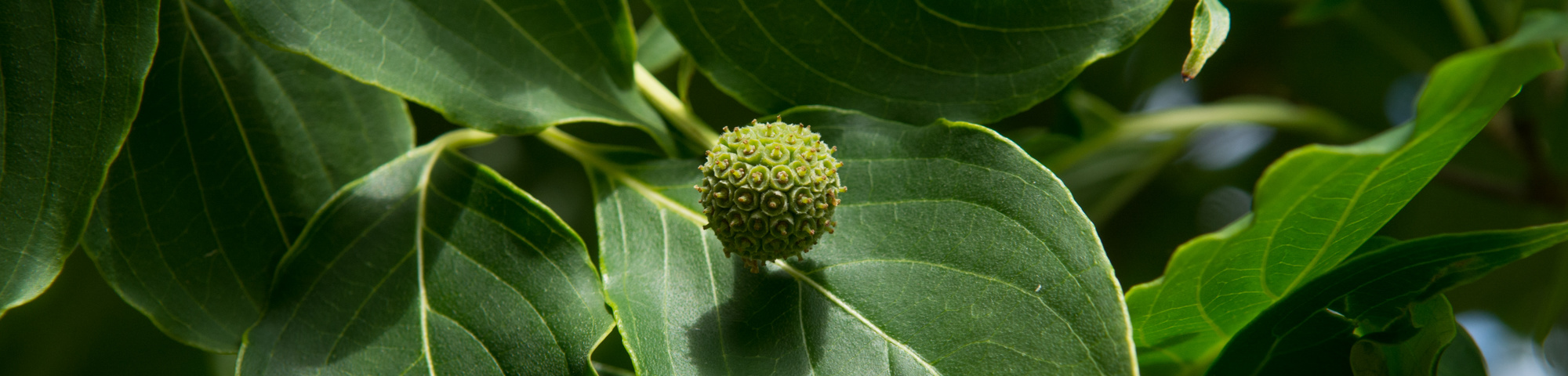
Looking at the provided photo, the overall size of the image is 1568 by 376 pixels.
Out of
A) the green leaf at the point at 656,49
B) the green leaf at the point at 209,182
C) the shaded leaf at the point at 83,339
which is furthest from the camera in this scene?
the shaded leaf at the point at 83,339

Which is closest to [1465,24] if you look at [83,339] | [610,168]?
[610,168]

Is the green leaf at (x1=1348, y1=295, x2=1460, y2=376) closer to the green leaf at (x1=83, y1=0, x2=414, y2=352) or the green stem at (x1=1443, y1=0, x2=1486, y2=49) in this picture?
the green leaf at (x1=83, y1=0, x2=414, y2=352)

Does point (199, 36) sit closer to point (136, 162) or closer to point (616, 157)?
point (136, 162)

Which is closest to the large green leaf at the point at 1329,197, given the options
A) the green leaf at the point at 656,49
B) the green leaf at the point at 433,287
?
the green leaf at the point at 433,287

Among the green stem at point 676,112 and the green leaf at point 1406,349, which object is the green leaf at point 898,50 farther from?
the green leaf at point 1406,349

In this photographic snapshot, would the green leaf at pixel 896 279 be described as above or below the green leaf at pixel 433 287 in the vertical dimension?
above

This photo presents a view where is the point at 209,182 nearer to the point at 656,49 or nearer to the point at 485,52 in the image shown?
the point at 485,52
